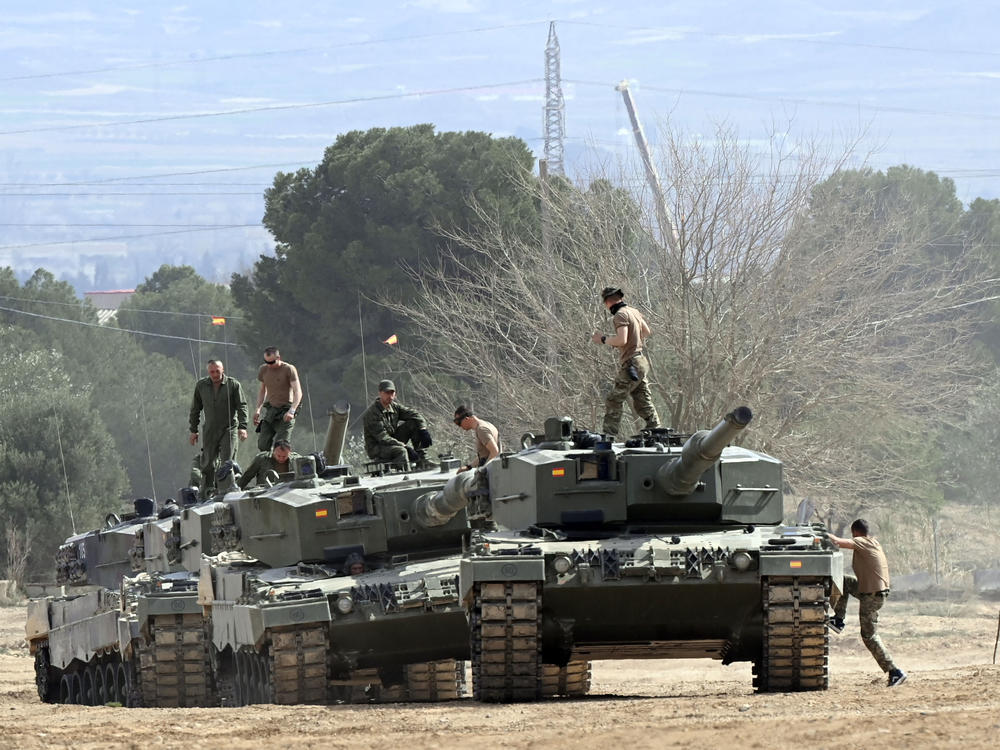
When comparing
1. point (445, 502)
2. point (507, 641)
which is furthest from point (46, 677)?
point (507, 641)

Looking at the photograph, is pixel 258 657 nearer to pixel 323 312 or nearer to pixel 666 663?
pixel 666 663

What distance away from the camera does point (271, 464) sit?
2002 centimetres

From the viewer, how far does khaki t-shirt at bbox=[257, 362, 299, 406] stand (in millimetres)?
21062

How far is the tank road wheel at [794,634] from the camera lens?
1401cm

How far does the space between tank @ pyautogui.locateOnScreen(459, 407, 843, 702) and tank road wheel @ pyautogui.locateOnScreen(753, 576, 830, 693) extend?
1cm

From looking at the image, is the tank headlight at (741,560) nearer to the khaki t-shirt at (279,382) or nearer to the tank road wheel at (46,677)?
the khaki t-shirt at (279,382)

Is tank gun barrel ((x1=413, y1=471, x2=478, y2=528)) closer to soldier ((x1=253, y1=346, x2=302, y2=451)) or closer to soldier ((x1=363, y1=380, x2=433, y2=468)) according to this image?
soldier ((x1=363, y1=380, x2=433, y2=468))

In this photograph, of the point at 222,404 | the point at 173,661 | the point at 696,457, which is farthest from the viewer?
the point at 222,404

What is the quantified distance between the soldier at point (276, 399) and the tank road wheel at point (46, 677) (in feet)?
14.3

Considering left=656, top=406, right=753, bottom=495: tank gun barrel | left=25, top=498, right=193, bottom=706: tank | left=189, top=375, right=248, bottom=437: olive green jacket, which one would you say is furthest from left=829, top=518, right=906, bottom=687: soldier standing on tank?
left=189, top=375, right=248, bottom=437: olive green jacket

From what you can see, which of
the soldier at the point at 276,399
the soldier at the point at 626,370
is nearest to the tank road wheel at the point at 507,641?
the soldier at the point at 626,370

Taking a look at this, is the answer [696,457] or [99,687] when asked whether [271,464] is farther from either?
[696,457]

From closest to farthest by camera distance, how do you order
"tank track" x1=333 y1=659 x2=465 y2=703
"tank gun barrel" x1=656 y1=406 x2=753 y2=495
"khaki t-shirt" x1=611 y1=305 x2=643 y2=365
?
"tank gun barrel" x1=656 y1=406 x2=753 y2=495 → "khaki t-shirt" x1=611 y1=305 x2=643 y2=365 → "tank track" x1=333 y1=659 x2=465 y2=703

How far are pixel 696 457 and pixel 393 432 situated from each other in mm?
5978
